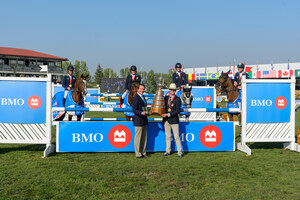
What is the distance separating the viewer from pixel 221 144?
8281 millimetres

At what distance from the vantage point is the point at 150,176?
5816mm

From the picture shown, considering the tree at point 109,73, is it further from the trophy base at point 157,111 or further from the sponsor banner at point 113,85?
the trophy base at point 157,111

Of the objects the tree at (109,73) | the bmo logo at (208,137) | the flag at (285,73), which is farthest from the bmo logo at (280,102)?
the tree at (109,73)

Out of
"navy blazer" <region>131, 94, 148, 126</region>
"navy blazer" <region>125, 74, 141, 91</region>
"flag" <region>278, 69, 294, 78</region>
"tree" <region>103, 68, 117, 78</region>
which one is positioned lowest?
"navy blazer" <region>131, 94, 148, 126</region>

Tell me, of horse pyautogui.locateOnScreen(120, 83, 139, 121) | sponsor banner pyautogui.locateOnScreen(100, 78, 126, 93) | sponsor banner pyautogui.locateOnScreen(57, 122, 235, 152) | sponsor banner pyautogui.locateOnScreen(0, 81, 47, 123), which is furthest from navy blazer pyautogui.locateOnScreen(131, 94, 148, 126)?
sponsor banner pyautogui.locateOnScreen(100, 78, 126, 93)

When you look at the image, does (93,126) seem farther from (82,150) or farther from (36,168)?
(36,168)

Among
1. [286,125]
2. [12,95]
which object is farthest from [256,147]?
[12,95]

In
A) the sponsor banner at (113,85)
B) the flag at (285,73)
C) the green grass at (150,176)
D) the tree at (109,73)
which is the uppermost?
the tree at (109,73)

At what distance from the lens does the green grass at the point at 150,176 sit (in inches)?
189

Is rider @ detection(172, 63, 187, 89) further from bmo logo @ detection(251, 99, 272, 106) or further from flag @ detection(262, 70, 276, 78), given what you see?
flag @ detection(262, 70, 276, 78)

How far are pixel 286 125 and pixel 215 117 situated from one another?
7342 mm

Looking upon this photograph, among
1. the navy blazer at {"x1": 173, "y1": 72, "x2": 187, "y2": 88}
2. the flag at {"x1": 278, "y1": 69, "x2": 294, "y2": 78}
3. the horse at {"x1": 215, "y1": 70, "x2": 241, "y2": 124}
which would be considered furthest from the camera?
the flag at {"x1": 278, "y1": 69, "x2": 294, "y2": 78}

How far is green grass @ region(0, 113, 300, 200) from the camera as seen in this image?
4797 mm

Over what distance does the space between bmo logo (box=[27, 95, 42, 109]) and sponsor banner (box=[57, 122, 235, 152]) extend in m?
0.78
